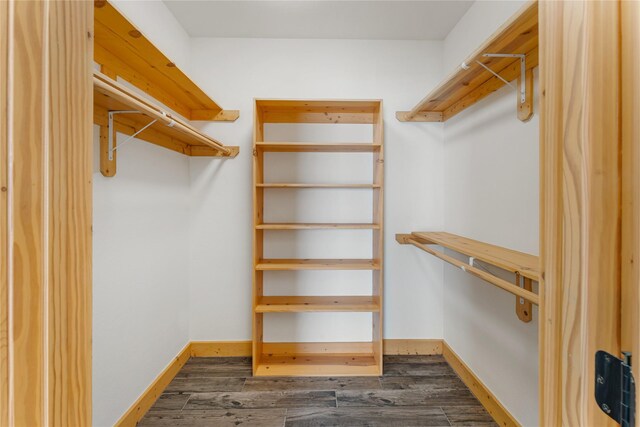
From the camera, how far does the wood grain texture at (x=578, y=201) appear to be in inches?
15.8

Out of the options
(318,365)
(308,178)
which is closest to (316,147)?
(308,178)

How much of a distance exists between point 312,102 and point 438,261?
62.0 inches

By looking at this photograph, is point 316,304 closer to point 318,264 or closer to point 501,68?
point 318,264

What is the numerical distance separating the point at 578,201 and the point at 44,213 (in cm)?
79

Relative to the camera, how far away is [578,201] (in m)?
0.44

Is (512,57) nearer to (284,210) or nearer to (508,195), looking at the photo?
(508,195)

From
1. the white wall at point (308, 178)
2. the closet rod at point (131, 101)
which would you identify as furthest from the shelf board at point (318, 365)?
the closet rod at point (131, 101)

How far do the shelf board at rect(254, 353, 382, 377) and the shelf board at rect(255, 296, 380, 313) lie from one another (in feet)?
1.46

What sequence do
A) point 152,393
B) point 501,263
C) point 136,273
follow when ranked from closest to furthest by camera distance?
point 501,263 < point 136,273 < point 152,393

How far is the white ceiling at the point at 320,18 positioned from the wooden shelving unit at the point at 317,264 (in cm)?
59

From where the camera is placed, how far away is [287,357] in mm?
2344

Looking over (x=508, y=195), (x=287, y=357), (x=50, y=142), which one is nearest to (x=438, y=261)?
(x=508, y=195)

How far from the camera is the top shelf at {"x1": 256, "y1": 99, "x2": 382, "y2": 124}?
2129mm

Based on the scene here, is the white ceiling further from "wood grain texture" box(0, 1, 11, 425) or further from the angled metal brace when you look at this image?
"wood grain texture" box(0, 1, 11, 425)
